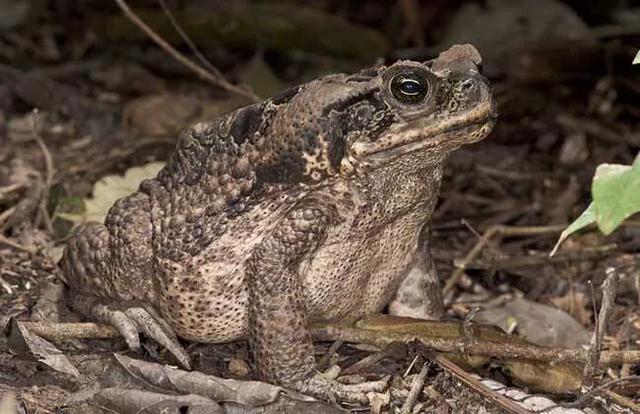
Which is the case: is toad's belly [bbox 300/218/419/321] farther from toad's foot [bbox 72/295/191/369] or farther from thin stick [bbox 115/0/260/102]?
thin stick [bbox 115/0/260/102]

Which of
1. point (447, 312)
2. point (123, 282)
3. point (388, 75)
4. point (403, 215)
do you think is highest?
point (388, 75)

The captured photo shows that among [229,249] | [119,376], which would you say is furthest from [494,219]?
[119,376]

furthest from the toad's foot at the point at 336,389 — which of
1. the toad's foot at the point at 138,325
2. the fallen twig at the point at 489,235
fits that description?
the fallen twig at the point at 489,235

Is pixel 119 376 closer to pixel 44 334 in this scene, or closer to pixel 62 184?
pixel 44 334

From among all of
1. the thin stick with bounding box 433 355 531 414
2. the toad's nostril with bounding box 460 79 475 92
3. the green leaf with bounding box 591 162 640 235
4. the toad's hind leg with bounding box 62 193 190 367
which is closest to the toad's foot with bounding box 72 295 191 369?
the toad's hind leg with bounding box 62 193 190 367

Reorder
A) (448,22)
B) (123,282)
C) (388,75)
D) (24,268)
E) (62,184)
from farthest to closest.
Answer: (448,22)
(62,184)
(24,268)
(123,282)
(388,75)

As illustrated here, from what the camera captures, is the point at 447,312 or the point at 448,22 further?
the point at 448,22

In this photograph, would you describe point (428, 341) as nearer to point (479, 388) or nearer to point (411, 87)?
point (479, 388)
